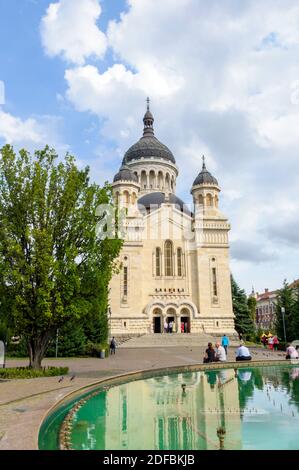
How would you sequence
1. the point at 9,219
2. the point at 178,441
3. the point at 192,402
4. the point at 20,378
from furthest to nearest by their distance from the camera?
the point at 9,219
the point at 20,378
the point at 192,402
the point at 178,441

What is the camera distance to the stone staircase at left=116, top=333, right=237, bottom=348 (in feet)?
113

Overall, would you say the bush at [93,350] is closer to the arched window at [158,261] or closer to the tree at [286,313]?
the arched window at [158,261]

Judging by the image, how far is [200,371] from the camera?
15.1 meters

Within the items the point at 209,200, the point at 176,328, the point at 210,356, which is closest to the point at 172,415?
the point at 210,356

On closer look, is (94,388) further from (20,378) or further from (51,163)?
(51,163)

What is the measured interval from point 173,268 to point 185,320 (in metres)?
5.66

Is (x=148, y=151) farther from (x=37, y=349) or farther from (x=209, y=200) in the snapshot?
(x=37, y=349)

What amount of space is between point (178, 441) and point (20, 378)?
28.0 feet

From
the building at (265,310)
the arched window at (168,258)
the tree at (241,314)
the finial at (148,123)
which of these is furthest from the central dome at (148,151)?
the building at (265,310)

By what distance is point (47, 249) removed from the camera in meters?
13.7

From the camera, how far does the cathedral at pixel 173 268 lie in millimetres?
39281

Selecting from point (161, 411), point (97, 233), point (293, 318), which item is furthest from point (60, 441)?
point (293, 318)

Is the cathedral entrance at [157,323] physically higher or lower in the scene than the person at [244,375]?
higher

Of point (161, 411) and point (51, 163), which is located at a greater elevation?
point (51, 163)
